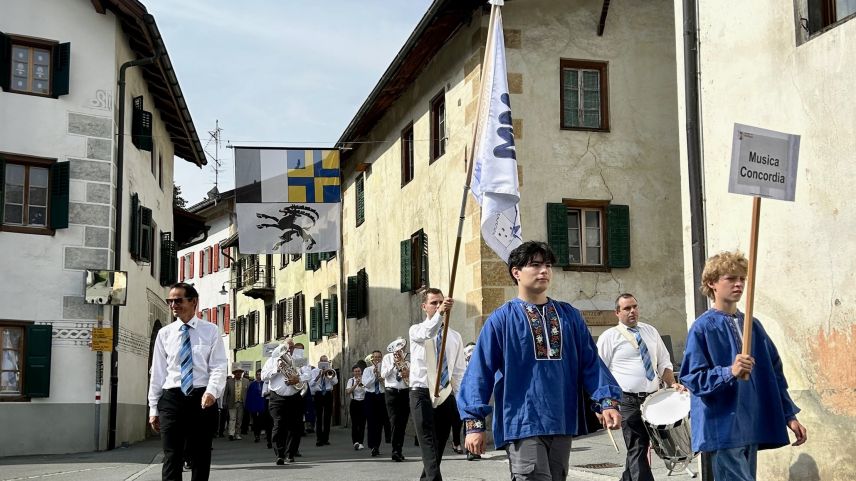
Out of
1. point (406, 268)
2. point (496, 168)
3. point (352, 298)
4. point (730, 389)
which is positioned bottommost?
point (730, 389)

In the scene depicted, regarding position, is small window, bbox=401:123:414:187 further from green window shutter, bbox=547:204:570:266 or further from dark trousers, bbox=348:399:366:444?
green window shutter, bbox=547:204:570:266

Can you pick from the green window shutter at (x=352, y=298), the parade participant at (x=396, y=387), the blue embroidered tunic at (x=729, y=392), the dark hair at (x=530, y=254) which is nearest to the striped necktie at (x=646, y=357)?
the blue embroidered tunic at (x=729, y=392)

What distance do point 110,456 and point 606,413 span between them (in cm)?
1512

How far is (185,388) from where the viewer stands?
9.39 meters

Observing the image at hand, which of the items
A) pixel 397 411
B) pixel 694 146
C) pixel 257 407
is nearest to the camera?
pixel 694 146

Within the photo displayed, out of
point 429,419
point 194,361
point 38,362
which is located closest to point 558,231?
point 429,419

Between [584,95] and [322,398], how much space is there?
30.8ft

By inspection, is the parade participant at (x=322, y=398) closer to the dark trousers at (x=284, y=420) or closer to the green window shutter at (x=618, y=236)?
the dark trousers at (x=284, y=420)

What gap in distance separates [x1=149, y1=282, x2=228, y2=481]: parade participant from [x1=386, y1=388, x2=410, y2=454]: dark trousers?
6.58 metres

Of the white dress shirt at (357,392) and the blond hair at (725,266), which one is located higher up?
the blond hair at (725,266)

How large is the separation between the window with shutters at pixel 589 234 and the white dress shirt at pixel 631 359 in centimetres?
928

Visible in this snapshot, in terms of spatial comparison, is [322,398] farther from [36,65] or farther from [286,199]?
[36,65]

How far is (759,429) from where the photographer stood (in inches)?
246

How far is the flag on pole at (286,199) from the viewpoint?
2242 centimetres
